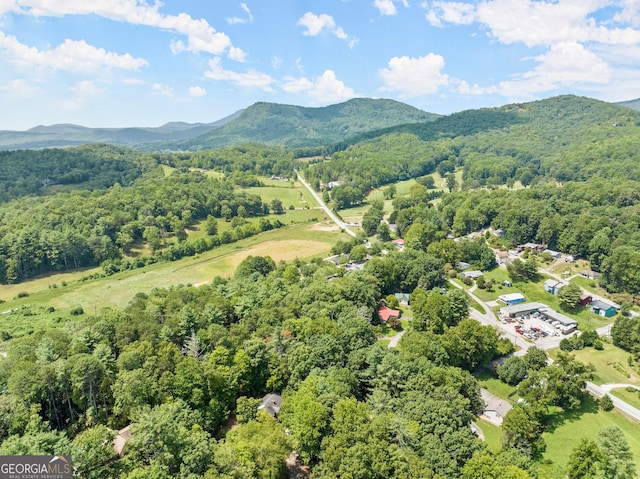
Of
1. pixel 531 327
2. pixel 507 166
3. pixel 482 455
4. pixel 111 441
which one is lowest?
pixel 531 327

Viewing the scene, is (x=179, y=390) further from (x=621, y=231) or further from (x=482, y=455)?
(x=621, y=231)

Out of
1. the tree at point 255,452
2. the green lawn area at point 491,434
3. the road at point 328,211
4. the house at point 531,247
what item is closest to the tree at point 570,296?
the house at point 531,247

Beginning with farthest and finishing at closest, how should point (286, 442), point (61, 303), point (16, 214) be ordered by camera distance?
1. point (16, 214)
2. point (61, 303)
3. point (286, 442)

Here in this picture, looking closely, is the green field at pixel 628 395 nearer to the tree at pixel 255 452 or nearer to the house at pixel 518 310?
the house at pixel 518 310

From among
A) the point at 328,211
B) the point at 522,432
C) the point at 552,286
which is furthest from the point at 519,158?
the point at 522,432

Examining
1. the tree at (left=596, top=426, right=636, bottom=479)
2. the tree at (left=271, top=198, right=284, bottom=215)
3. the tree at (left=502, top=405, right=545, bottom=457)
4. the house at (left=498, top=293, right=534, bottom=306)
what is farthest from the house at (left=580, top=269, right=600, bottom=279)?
the tree at (left=271, top=198, right=284, bottom=215)

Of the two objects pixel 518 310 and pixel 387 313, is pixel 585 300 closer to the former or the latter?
pixel 518 310

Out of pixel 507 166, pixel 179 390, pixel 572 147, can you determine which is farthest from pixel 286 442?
pixel 572 147
